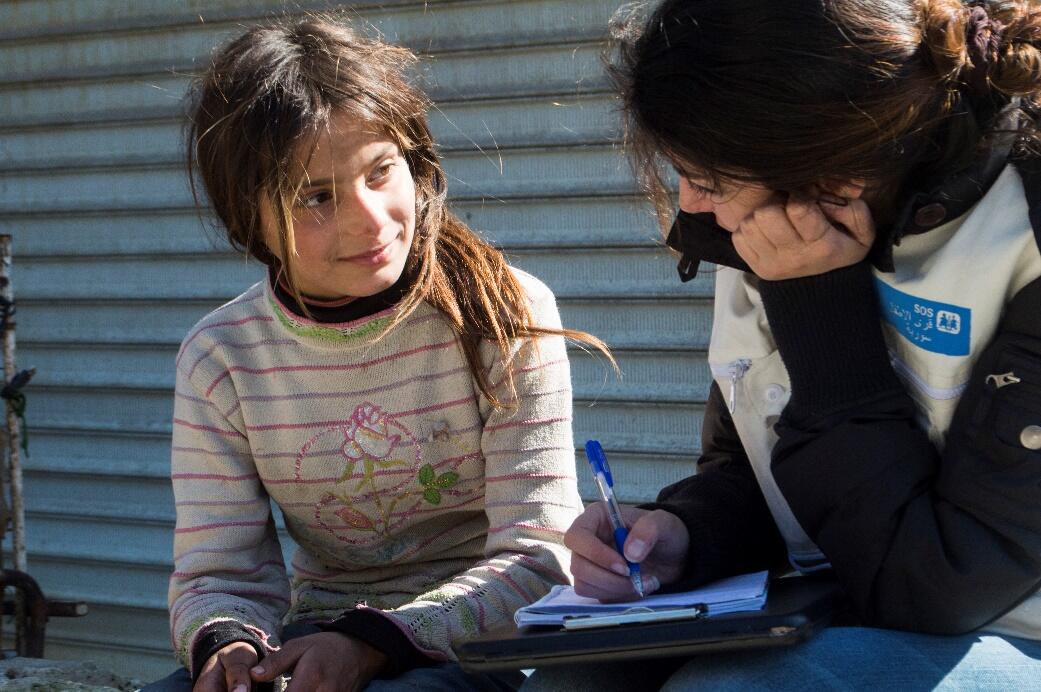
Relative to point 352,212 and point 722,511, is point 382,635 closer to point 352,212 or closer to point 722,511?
point 722,511

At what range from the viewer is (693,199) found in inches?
71.2

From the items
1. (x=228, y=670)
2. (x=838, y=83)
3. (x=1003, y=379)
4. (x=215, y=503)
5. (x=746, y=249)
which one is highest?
(x=838, y=83)

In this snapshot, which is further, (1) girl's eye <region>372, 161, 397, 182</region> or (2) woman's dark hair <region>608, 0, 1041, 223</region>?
(1) girl's eye <region>372, 161, 397, 182</region>

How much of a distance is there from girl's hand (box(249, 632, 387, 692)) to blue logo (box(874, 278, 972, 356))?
88cm

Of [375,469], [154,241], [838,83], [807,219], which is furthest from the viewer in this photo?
A: [154,241]

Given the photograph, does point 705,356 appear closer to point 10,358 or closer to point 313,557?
point 313,557

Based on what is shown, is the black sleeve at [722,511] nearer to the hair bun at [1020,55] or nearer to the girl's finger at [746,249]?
the girl's finger at [746,249]

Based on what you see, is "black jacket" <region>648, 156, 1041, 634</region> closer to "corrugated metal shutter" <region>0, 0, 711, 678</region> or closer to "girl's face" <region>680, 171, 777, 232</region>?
"girl's face" <region>680, 171, 777, 232</region>

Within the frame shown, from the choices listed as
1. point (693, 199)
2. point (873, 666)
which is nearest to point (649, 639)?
point (873, 666)

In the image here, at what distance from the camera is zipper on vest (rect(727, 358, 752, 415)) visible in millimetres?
1951

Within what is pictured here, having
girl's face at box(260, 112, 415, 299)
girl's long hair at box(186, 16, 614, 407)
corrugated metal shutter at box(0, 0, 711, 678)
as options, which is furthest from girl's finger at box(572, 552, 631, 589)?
corrugated metal shutter at box(0, 0, 711, 678)

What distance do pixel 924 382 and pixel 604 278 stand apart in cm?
214

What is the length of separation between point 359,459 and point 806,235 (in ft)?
2.88

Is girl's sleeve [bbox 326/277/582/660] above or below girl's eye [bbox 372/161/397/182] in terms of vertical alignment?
below
